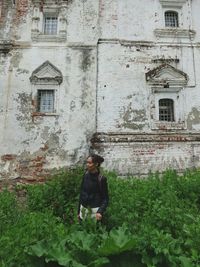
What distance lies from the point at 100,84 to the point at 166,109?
265cm

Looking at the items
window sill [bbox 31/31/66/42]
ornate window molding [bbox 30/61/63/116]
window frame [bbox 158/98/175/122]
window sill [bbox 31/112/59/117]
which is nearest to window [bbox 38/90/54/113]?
ornate window molding [bbox 30/61/63/116]

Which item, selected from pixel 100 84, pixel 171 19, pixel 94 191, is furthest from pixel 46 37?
pixel 94 191

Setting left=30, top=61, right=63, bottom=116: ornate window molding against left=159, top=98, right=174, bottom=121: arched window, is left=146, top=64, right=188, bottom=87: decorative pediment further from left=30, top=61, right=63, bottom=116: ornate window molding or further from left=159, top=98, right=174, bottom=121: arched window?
left=30, top=61, right=63, bottom=116: ornate window molding

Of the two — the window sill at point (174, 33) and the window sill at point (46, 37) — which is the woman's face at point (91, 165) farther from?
the window sill at point (174, 33)

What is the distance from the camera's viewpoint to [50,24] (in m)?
15.4

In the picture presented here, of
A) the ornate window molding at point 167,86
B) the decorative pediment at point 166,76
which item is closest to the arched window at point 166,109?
the ornate window molding at point 167,86

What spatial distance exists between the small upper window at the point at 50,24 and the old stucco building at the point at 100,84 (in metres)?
0.04

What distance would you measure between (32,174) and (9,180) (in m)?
0.81

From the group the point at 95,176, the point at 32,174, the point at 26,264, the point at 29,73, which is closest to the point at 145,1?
the point at 29,73

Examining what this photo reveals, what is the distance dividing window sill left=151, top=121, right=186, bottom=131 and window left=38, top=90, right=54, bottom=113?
3900mm

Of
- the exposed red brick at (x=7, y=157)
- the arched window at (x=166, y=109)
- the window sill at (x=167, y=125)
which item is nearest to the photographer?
the exposed red brick at (x=7, y=157)

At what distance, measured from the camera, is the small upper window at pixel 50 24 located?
15238 millimetres

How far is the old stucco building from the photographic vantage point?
1310 centimetres

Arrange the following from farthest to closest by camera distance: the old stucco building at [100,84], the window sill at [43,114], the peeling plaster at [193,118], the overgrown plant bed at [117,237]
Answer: the window sill at [43,114] → the peeling plaster at [193,118] → the old stucco building at [100,84] → the overgrown plant bed at [117,237]
